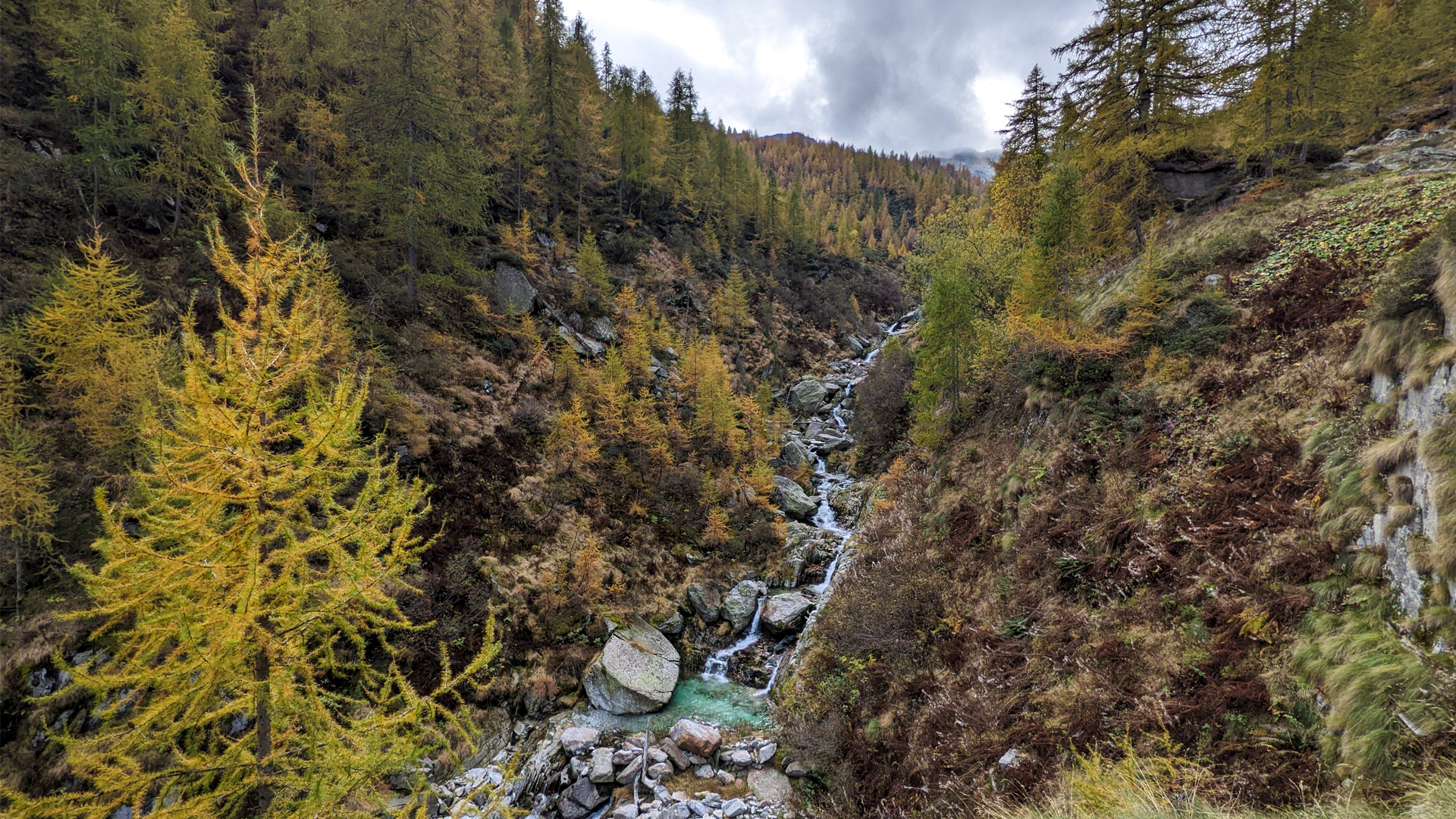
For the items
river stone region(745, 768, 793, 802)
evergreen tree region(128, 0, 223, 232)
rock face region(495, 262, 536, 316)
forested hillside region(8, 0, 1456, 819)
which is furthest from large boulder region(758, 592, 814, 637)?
evergreen tree region(128, 0, 223, 232)

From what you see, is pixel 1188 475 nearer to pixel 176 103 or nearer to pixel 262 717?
pixel 262 717

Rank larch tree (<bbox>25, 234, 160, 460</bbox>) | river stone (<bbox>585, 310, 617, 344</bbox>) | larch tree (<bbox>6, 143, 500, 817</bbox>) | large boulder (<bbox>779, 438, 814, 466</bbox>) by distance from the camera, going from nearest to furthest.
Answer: larch tree (<bbox>6, 143, 500, 817</bbox>), larch tree (<bbox>25, 234, 160, 460</bbox>), river stone (<bbox>585, 310, 617, 344</bbox>), large boulder (<bbox>779, 438, 814, 466</bbox>)

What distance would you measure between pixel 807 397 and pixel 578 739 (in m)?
33.3

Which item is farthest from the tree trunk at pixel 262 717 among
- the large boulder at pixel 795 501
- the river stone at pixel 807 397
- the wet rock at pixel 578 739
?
the river stone at pixel 807 397

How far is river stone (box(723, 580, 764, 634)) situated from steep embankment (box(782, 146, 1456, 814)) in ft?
17.5

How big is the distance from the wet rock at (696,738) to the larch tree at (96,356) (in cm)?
1639

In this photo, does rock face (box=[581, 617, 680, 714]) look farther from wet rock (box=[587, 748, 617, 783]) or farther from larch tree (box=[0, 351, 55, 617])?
larch tree (box=[0, 351, 55, 617])

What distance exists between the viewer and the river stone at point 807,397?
142 feet

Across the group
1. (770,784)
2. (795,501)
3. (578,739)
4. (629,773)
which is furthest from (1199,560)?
(795,501)

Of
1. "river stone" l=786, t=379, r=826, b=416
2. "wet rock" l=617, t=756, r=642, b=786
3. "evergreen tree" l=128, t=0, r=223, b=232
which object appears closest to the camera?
"wet rock" l=617, t=756, r=642, b=786

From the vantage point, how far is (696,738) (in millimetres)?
14109

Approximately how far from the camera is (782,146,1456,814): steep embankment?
6078 mm

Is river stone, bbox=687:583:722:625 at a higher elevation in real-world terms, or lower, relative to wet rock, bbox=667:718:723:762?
higher

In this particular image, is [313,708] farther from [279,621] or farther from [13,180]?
[13,180]
